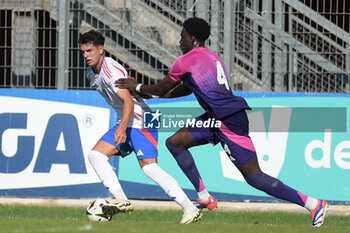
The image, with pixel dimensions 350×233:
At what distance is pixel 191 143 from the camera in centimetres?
880

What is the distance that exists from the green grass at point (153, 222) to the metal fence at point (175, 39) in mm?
1962

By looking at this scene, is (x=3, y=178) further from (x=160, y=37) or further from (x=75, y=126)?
(x=160, y=37)

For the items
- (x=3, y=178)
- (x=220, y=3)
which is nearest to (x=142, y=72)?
(x=220, y=3)

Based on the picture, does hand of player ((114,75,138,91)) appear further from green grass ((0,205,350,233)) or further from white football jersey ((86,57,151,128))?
green grass ((0,205,350,233))

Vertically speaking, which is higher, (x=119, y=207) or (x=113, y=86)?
(x=113, y=86)

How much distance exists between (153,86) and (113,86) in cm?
41

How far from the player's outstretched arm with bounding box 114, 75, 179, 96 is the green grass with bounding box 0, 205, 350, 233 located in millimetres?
1337

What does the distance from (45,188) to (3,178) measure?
0.64m

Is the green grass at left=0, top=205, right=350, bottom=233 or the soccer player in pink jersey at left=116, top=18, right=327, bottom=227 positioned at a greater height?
the soccer player in pink jersey at left=116, top=18, right=327, bottom=227

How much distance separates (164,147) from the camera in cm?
1241

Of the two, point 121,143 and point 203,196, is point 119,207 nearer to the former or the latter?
point 121,143

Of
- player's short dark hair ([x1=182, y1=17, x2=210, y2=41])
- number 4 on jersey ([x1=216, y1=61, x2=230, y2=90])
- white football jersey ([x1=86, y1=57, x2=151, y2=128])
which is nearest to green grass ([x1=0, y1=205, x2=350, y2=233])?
white football jersey ([x1=86, y1=57, x2=151, y2=128])

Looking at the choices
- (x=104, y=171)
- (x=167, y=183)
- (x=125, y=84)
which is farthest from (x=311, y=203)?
(x=125, y=84)

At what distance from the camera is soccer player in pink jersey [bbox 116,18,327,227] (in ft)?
28.0
